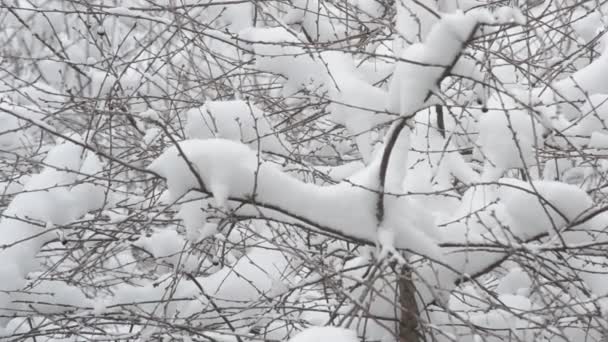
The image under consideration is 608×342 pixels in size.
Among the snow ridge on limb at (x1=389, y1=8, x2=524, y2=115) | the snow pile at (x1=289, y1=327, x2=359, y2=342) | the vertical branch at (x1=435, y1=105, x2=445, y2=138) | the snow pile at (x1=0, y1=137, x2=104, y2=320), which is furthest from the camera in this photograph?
the snow pile at (x1=0, y1=137, x2=104, y2=320)

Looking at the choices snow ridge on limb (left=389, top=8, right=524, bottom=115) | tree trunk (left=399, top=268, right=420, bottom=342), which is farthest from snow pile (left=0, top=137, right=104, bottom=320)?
snow ridge on limb (left=389, top=8, right=524, bottom=115)

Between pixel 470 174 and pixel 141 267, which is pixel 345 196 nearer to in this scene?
pixel 470 174

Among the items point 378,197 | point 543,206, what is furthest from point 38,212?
point 543,206

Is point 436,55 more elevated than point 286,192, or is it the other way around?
point 436,55

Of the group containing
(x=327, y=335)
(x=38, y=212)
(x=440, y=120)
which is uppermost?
(x=440, y=120)

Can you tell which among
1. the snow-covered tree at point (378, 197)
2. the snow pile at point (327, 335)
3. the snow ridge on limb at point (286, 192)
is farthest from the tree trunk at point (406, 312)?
the snow pile at point (327, 335)

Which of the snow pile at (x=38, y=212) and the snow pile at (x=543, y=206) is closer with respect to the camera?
the snow pile at (x=543, y=206)

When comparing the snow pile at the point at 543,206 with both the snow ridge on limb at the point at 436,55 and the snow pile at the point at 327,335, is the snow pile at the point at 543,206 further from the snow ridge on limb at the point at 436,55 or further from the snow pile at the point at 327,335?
the snow pile at the point at 327,335

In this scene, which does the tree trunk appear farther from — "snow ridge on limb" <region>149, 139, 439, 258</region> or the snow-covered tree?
"snow ridge on limb" <region>149, 139, 439, 258</region>

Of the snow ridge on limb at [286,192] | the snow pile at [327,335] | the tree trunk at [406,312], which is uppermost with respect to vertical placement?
the snow ridge on limb at [286,192]

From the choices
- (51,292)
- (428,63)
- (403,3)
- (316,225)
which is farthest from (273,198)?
(51,292)

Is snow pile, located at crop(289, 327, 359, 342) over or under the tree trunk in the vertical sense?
under

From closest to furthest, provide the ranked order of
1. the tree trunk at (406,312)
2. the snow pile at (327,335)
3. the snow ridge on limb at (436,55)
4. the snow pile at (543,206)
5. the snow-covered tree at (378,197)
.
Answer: the snow ridge on limb at (436,55) → the snow pile at (327,335) → the snow-covered tree at (378,197) → the snow pile at (543,206) → the tree trunk at (406,312)

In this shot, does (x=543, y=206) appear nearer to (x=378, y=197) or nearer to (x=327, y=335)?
(x=378, y=197)
